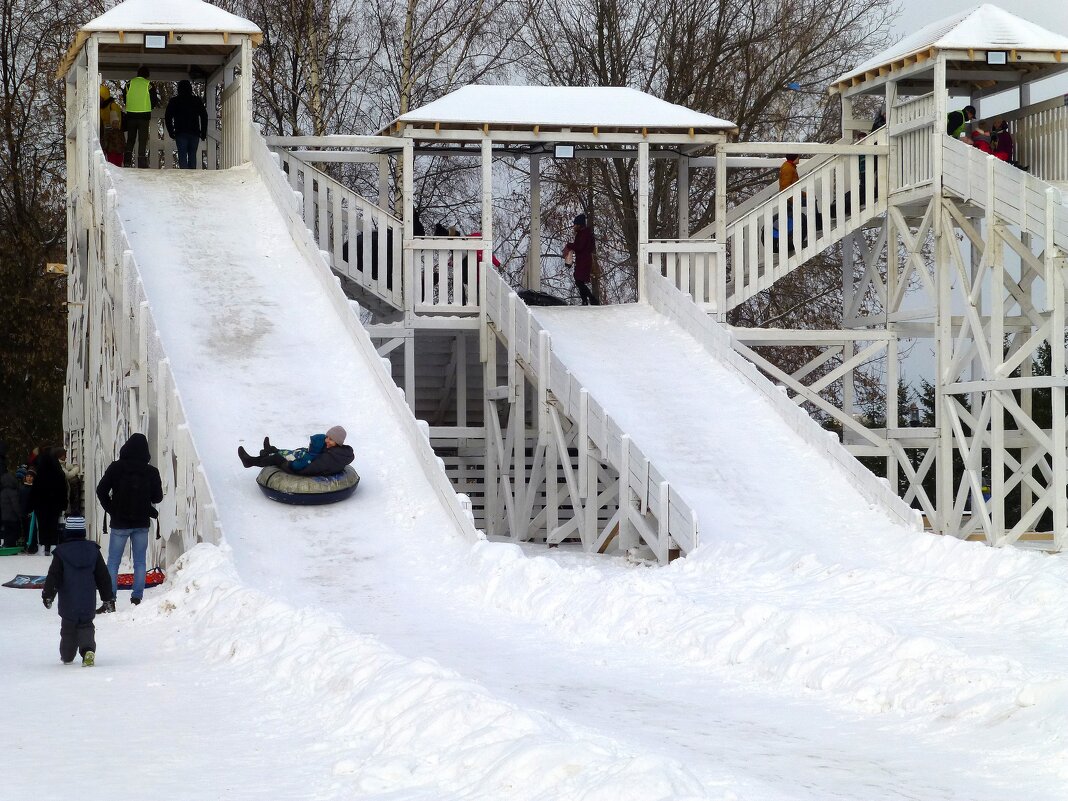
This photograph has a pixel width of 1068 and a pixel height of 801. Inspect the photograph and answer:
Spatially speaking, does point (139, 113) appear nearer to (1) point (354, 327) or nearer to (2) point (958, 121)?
(1) point (354, 327)

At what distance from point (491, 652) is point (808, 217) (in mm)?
14306

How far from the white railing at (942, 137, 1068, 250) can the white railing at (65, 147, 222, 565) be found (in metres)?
10.7

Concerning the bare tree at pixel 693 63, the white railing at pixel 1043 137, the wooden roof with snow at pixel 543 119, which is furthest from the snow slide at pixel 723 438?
the bare tree at pixel 693 63

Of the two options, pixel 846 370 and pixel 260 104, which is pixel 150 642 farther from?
pixel 260 104

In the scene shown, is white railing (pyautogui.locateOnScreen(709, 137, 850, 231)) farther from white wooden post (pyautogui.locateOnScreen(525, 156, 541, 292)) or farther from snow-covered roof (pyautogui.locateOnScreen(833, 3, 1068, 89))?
white wooden post (pyautogui.locateOnScreen(525, 156, 541, 292))

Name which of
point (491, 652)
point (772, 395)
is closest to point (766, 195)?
point (772, 395)

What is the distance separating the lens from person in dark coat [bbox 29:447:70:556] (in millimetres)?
24172

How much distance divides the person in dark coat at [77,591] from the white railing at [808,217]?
13784 mm

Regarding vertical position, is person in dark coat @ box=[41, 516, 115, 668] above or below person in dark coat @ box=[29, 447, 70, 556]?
above

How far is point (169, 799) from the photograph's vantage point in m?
7.83

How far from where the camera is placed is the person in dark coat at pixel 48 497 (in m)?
24.2

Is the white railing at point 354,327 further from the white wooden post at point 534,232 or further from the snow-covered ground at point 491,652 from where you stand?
the white wooden post at point 534,232

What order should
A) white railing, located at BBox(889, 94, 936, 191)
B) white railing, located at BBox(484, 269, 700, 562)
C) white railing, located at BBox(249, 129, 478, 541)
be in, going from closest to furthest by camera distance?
white railing, located at BBox(249, 129, 478, 541) → white railing, located at BBox(484, 269, 700, 562) → white railing, located at BBox(889, 94, 936, 191)

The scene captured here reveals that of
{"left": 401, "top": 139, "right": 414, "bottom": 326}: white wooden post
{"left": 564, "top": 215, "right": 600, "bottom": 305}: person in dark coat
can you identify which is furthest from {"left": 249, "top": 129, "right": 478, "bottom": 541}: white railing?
{"left": 564, "top": 215, "right": 600, "bottom": 305}: person in dark coat
